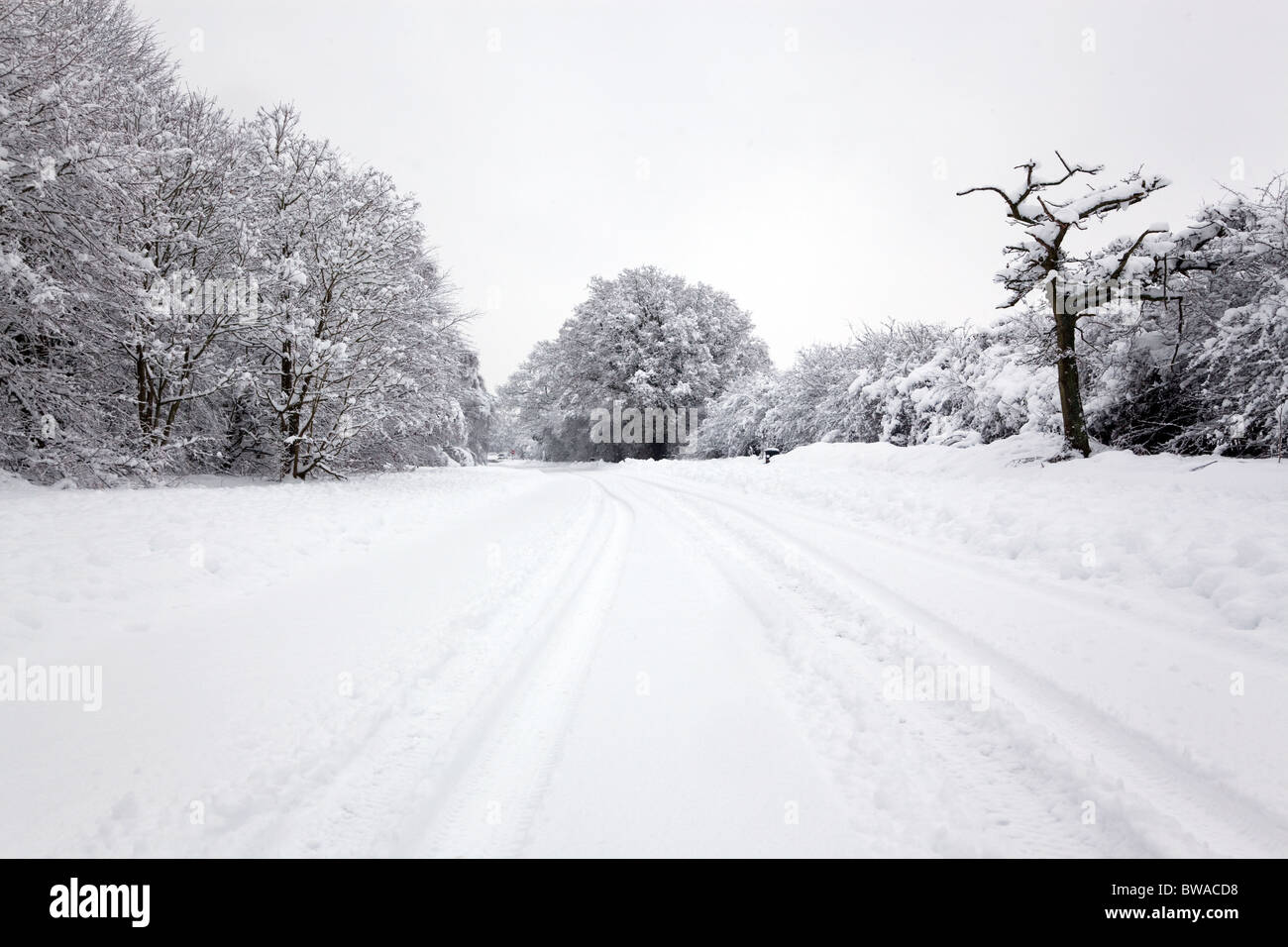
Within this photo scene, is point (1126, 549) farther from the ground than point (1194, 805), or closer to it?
farther from the ground

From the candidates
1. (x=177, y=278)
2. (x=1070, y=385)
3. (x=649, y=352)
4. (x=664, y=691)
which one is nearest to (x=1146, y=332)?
(x=1070, y=385)

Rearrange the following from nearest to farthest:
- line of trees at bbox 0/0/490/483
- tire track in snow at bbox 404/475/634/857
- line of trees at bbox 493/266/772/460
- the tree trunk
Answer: tire track in snow at bbox 404/475/634/857 < line of trees at bbox 0/0/490/483 < the tree trunk < line of trees at bbox 493/266/772/460

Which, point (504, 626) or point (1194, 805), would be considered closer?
point (1194, 805)

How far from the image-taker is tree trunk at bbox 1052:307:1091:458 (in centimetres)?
1058

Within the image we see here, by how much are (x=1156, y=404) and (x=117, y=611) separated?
16.2 m

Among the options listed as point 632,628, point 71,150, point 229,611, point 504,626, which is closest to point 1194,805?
point 632,628

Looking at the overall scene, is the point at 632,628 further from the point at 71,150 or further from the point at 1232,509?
the point at 71,150

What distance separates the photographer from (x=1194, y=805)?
2229mm

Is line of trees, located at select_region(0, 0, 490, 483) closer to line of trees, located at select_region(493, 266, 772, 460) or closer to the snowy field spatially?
the snowy field

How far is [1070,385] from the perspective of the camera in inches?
421

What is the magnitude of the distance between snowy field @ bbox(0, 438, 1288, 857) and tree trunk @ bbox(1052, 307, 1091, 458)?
11.8 ft

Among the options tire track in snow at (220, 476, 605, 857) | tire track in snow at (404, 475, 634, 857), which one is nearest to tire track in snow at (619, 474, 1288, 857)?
tire track in snow at (404, 475, 634, 857)

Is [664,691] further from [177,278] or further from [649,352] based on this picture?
[649,352]

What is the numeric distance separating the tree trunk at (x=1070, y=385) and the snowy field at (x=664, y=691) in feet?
11.8
